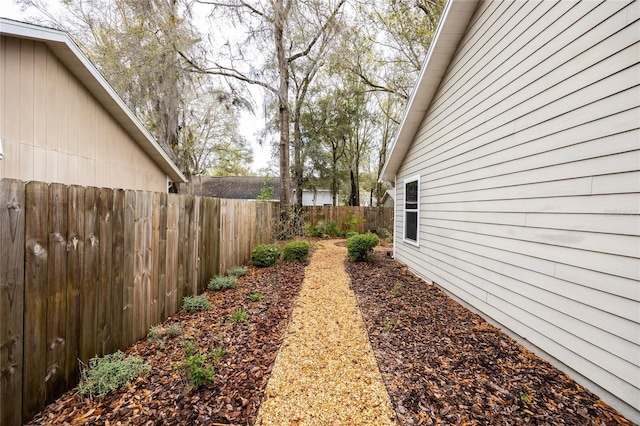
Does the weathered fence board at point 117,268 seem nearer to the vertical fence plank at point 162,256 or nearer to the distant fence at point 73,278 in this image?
the distant fence at point 73,278

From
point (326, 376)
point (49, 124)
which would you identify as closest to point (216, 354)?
point (326, 376)

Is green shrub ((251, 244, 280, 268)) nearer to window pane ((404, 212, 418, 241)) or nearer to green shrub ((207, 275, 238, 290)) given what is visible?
green shrub ((207, 275, 238, 290))

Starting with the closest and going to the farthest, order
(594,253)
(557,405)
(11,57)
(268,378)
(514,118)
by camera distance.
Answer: (557,405)
(594,253)
(268,378)
(514,118)
(11,57)

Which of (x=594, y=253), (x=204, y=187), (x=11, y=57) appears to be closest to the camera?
(x=594, y=253)

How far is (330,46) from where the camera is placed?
29.7ft

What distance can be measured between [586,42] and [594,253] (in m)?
1.88

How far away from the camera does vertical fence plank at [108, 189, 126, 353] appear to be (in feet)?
8.19

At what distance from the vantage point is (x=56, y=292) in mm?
1957

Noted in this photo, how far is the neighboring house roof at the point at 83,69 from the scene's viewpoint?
391 cm

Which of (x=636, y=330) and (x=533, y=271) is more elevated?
(x=533, y=271)

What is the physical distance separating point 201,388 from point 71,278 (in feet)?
4.48

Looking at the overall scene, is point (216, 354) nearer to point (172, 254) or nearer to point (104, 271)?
point (104, 271)

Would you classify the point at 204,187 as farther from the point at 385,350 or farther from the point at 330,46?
the point at 385,350

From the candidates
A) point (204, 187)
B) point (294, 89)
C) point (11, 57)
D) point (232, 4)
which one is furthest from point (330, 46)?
point (204, 187)
